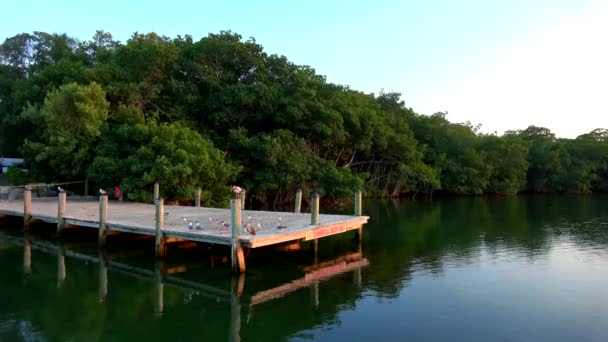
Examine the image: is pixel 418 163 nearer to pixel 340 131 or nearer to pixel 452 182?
pixel 452 182

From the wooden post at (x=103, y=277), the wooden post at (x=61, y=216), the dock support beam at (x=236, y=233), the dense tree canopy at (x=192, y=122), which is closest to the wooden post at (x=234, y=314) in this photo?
the dock support beam at (x=236, y=233)

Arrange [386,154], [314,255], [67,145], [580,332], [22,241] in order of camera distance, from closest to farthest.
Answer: [580,332]
[314,255]
[22,241]
[67,145]
[386,154]

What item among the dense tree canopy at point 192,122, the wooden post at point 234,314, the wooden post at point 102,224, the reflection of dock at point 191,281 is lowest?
the wooden post at point 234,314

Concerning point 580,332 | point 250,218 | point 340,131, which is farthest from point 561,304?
point 340,131

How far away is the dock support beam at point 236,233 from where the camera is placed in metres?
11.2

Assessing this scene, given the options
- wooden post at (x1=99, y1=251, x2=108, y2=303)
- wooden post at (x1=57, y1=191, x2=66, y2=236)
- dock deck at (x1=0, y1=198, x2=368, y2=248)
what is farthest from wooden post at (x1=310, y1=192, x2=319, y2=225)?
wooden post at (x1=57, y1=191, x2=66, y2=236)

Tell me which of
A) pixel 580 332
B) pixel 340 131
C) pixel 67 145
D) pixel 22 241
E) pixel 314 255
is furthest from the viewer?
pixel 340 131

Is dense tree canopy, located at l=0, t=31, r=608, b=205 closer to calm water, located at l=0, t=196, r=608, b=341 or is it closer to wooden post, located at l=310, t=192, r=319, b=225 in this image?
calm water, located at l=0, t=196, r=608, b=341

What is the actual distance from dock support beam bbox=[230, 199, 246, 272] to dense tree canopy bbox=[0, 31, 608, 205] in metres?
9.85

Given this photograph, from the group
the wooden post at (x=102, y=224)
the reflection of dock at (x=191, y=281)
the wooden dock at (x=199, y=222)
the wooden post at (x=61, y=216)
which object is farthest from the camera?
the wooden post at (x=61, y=216)

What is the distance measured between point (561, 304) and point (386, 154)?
31.5 metres

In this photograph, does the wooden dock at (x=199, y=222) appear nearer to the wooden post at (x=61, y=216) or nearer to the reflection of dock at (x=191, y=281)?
the wooden post at (x=61, y=216)

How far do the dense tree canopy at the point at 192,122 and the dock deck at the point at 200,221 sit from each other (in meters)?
2.88

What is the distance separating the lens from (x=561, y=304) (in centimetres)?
991
